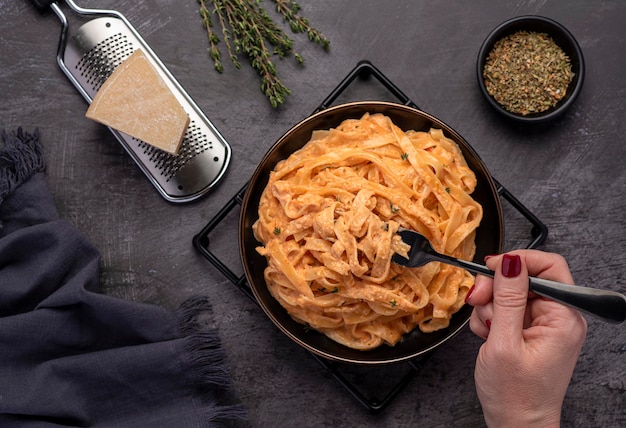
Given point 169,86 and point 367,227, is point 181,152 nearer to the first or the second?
point 169,86

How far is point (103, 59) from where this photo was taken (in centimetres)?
385

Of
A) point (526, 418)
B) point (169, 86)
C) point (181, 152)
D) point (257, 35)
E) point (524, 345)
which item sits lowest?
point (526, 418)

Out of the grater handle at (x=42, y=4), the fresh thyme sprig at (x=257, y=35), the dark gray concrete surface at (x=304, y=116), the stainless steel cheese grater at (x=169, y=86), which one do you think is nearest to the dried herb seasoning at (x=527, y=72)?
the dark gray concrete surface at (x=304, y=116)

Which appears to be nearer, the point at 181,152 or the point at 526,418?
the point at 526,418

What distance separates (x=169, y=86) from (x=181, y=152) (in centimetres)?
41

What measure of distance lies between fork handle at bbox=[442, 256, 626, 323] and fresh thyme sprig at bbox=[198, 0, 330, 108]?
73.7 inches

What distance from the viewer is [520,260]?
2.79m

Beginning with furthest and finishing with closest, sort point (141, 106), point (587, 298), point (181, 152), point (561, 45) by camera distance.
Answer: point (181, 152), point (561, 45), point (141, 106), point (587, 298)

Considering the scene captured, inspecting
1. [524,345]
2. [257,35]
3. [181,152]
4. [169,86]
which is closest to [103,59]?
[169,86]

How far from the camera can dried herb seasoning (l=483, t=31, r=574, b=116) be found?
3.74 metres

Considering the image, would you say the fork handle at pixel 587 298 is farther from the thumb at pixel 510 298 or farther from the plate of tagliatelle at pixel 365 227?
the plate of tagliatelle at pixel 365 227

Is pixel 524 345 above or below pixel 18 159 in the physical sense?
below

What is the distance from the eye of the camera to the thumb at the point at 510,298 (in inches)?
107

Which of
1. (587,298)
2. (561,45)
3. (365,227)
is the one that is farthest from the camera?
(561,45)
